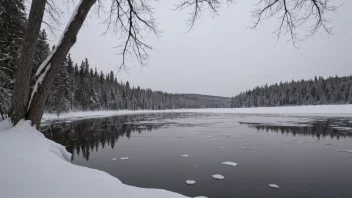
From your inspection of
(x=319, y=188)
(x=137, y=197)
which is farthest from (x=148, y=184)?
(x=319, y=188)

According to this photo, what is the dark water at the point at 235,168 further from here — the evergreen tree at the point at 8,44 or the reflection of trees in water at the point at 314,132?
the evergreen tree at the point at 8,44

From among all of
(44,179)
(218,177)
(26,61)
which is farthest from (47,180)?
(218,177)

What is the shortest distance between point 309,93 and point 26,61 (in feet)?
284

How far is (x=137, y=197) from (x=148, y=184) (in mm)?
3604

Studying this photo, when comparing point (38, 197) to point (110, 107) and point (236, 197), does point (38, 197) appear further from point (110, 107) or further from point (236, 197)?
point (110, 107)

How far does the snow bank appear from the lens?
2162mm

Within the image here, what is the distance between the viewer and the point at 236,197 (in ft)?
16.0


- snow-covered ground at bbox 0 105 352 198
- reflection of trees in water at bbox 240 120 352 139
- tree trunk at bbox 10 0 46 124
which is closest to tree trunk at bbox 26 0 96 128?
tree trunk at bbox 10 0 46 124

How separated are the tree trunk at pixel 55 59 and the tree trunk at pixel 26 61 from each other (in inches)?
5.8

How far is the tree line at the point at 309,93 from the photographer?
227ft

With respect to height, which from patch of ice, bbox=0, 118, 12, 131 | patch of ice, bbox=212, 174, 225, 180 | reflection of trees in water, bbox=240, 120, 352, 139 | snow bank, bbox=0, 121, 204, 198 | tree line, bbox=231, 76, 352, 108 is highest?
tree line, bbox=231, 76, 352, 108

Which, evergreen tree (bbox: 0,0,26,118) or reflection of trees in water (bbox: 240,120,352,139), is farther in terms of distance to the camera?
reflection of trees in water (bbox: 240,120,352,139)

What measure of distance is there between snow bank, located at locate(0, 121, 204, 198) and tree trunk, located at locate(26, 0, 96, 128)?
790 mm

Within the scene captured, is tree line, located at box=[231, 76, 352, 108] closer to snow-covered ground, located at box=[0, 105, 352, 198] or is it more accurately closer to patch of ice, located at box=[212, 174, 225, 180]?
patch of ice, located at box=[212, 174, 225, 180]
